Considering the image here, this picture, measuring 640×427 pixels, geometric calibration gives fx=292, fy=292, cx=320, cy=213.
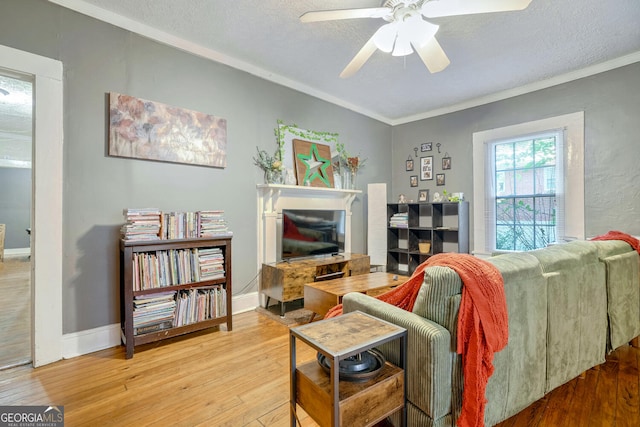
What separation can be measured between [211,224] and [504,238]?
371 centimetres

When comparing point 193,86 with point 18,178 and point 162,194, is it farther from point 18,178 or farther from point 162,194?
point 18,178

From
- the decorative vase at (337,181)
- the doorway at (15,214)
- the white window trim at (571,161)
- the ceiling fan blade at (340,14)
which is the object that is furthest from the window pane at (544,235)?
the doorway at (15,214)

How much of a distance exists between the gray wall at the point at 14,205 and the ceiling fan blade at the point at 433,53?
9800mm

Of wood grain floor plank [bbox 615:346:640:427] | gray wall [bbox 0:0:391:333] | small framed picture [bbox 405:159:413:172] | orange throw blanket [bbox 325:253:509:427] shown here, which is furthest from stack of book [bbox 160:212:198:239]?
small framed picture [bbox 405:159:413:172]

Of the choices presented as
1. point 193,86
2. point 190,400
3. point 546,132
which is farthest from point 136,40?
point 546,132

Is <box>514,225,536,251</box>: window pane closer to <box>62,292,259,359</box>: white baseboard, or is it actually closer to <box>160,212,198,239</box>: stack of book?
<box>160,212,198,239</box>: stack of book

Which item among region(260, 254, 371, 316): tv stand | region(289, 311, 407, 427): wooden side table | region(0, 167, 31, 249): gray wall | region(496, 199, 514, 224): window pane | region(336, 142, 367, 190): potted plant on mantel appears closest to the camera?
region(289, 311, 407, 427): wooden side table

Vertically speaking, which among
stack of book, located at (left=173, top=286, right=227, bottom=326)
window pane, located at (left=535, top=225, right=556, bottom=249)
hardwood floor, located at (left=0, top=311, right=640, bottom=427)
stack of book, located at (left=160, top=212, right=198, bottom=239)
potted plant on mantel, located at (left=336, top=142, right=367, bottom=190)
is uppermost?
potted plant on mantel, located at (left=336, top=142, right=367, bottom=190)

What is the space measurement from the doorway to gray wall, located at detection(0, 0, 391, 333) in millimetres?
381

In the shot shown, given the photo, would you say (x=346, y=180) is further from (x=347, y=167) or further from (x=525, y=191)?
(x=525, y=191)

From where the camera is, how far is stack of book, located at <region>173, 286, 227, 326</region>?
8.01ft

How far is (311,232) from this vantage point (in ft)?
11.6

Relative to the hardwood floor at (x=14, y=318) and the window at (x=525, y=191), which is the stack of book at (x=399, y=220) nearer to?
the window at (x=525, y=191)

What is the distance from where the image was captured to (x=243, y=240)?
3188 mm
